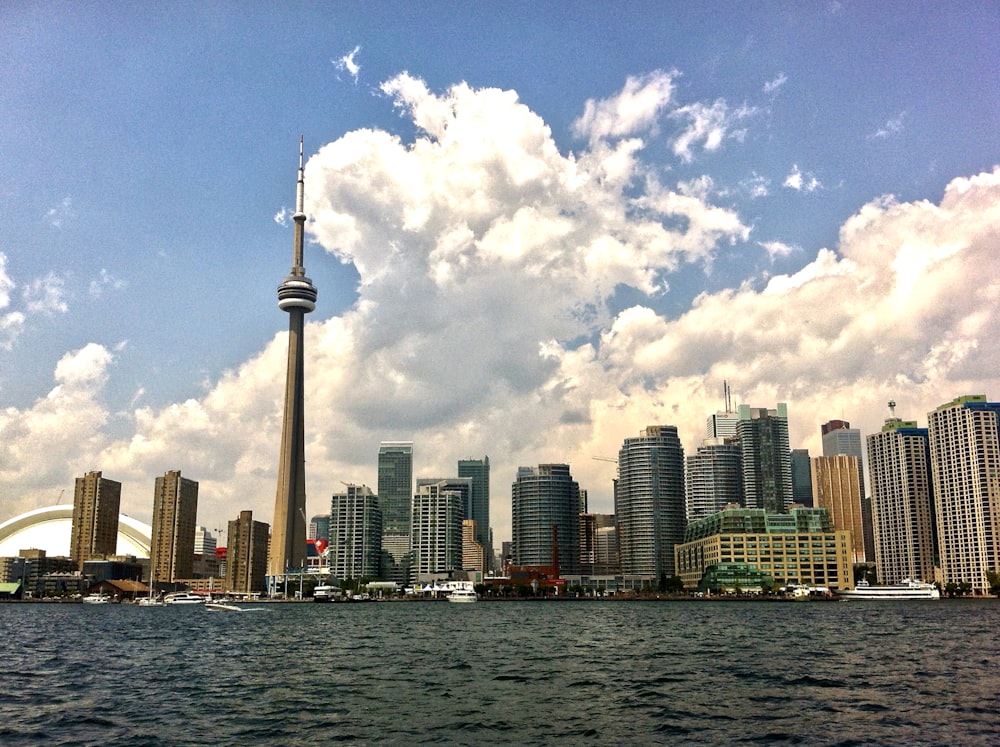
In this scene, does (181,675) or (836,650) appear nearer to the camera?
(181,675)

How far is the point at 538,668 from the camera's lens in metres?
65.9

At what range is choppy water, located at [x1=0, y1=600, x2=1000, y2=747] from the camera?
39875 mm

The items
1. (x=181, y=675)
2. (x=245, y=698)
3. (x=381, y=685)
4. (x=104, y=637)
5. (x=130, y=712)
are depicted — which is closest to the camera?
(x=130, y=712)

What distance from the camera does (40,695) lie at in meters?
52.7

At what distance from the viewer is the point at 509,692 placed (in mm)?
52625

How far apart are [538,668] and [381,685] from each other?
1437 cm

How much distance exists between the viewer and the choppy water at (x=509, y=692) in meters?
39.9

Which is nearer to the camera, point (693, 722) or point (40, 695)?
point (693, 722)

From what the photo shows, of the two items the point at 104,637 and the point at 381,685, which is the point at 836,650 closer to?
the point at 381,685

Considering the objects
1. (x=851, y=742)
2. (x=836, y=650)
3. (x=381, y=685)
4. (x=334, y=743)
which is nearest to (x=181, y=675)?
(x=381, y=685)

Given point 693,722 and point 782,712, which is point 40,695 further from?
point 782,712

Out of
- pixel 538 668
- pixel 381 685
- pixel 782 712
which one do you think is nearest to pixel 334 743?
Answer: pixel 381 685

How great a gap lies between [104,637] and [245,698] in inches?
2826

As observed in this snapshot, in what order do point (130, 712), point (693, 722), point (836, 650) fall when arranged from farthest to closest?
point (836, 650), point (130, 712), point (693, 722)
